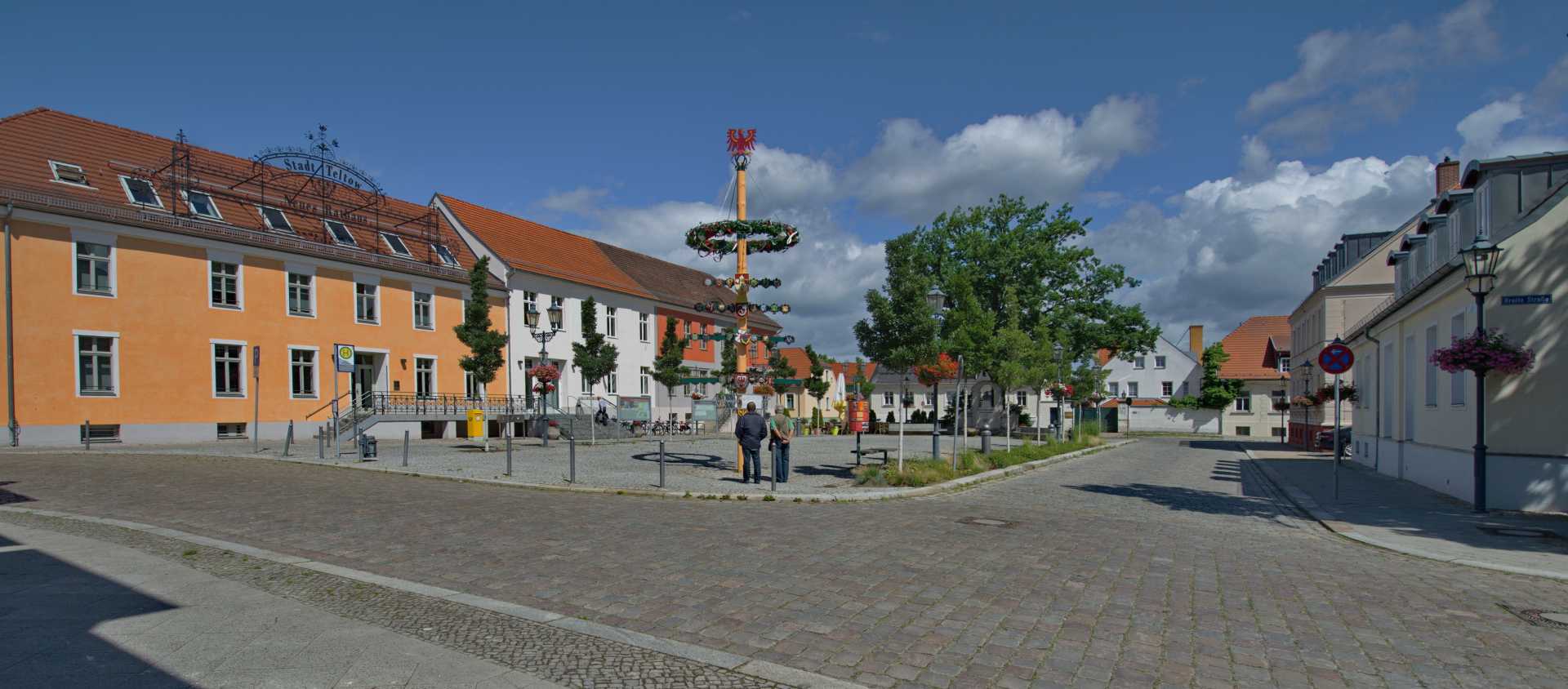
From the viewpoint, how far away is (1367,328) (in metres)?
22.0

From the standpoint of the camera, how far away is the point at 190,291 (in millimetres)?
28500

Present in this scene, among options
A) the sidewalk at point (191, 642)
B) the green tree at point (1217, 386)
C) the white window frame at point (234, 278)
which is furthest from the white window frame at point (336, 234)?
the green tree at point (1217, 386)

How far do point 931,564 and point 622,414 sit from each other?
32.7 metres

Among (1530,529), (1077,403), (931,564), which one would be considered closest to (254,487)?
(931,564)

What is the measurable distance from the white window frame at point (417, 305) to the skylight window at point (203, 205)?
26.3 feet

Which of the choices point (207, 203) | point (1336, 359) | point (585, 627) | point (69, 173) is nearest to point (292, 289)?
point (207, 203)

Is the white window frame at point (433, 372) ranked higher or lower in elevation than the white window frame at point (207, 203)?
lower

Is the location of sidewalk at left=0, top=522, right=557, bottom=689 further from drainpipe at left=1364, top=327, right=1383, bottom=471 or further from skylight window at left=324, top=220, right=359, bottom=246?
skylight window at left=324, top=220, right=359, bottom=246

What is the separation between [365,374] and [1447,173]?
149 feet

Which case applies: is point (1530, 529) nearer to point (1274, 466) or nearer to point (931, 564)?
point (931, 564)

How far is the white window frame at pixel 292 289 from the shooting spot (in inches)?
1236

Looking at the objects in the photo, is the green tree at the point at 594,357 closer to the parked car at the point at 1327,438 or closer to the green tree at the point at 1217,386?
the parked car at the point at 1327,438

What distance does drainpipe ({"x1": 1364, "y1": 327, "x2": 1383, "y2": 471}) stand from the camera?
21188 mm

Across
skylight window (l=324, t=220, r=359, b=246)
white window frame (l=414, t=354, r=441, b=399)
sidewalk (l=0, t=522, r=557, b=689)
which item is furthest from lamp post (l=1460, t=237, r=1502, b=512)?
skylight window (l=324, t=220, r=359, b=246)
